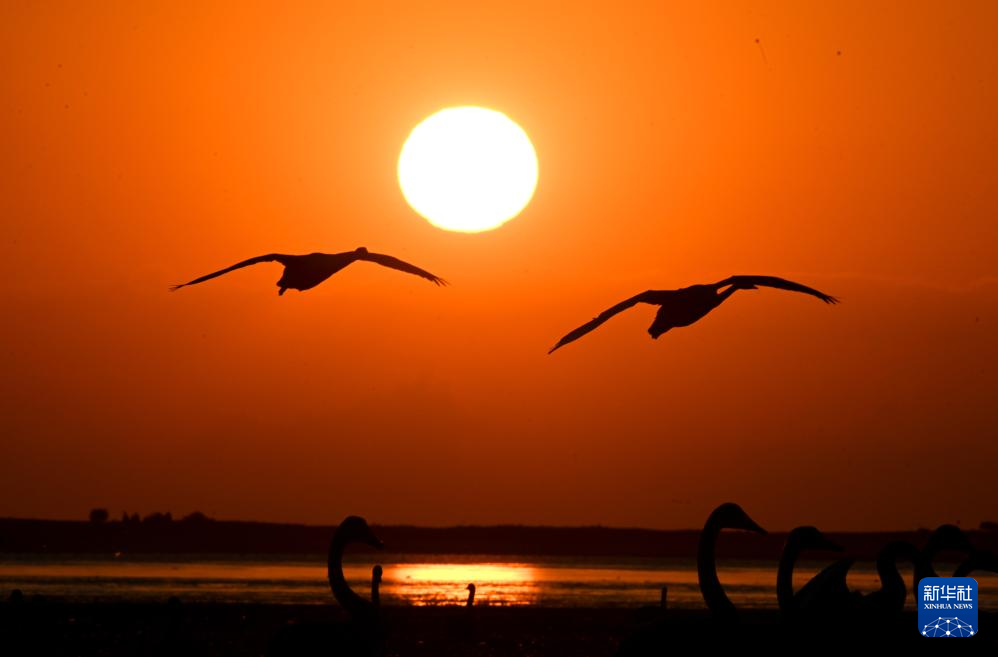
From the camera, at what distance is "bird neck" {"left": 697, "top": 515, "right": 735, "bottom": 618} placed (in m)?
16.4

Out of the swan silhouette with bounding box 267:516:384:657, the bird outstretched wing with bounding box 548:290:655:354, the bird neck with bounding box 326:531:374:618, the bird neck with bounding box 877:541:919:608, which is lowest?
the swan silhouette with bounding box 267:516:384:657

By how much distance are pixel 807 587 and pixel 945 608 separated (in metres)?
2.30

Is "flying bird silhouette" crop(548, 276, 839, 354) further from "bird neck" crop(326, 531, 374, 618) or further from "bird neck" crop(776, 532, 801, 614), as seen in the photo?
"bird neck" crop(326, 531, 374, 618)

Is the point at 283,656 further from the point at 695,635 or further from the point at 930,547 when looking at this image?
the point at 930,547

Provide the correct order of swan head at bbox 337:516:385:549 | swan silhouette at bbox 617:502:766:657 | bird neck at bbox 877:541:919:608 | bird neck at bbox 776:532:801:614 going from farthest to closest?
swan head at bbox 337:516:385:549
bird neck at bbox 877:541:919:608
bird neck at bbox 776:532:801:614
swan silhouette at bbox 617:502:766:657

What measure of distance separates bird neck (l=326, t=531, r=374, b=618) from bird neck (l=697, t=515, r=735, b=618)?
4162 millimetres

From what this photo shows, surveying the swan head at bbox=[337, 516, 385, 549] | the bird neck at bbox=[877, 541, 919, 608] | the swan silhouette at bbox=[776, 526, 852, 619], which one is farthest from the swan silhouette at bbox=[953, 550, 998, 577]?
the swan head at bbox=[337, 516, 385, 549]

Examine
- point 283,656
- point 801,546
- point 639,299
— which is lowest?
point 283,656

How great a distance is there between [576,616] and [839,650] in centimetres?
3120

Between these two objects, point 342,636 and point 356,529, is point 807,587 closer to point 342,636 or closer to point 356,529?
point 342,636

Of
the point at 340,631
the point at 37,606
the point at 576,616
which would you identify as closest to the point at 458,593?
the point at 576,616

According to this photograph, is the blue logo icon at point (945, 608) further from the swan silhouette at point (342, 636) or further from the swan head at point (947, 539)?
the swan silhouette at point (342, 636)

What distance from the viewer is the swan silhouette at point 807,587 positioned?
55.2 ft

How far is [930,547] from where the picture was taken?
78.0ft
